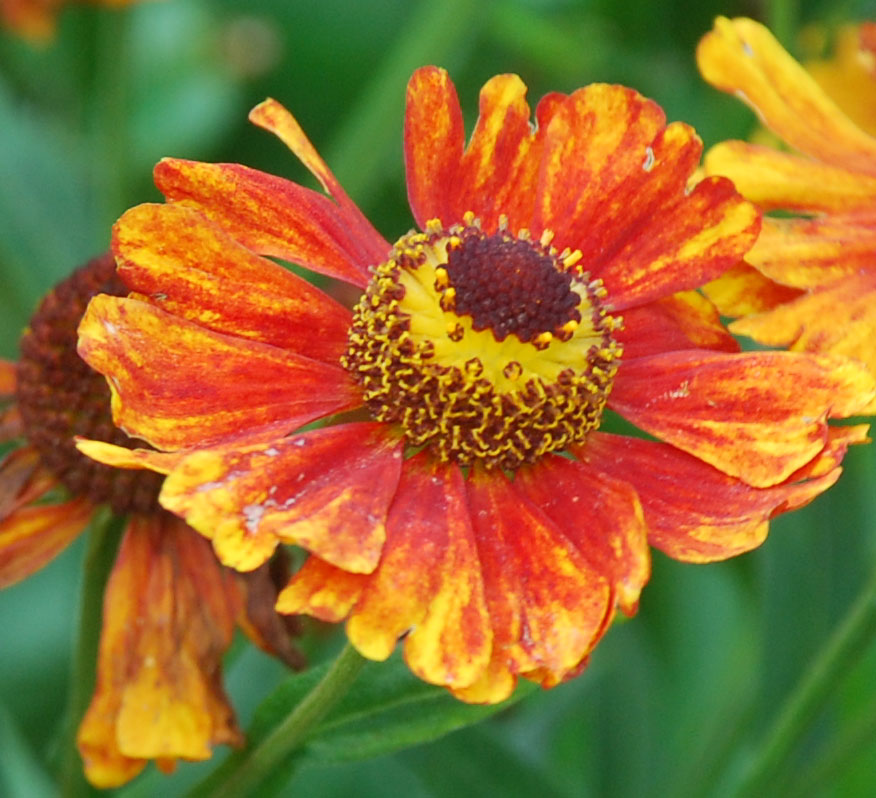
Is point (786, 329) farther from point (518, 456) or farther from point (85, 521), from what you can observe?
point (85, 521)

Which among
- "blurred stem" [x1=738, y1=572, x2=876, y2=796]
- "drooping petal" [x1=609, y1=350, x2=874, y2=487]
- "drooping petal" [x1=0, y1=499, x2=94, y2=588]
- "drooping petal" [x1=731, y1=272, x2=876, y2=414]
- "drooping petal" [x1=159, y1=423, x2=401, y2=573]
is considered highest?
"drooping petal" [x1=159, y1=423, x2=401, y2=573]

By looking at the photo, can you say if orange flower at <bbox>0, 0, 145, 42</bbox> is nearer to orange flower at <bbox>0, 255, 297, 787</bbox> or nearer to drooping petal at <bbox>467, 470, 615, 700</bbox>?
orange flower at <bbox>0, 255, 297, 787</bbox>

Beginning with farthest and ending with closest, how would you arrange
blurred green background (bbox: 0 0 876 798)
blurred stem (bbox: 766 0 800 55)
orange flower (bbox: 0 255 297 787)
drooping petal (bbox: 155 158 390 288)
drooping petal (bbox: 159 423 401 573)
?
blurred stem (bbox: 766 0 800 55) → blurred green background (bbox: 0 0 876 798) → orange flower (bbox: 0 255 297 787) → drooping petal (bbox: 155 158 390 288) → drooping petal (bbox: 159 423 401 573)

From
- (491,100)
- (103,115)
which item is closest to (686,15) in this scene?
(103,115)

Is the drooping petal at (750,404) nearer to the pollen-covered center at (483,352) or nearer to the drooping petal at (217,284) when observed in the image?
the pollen-covered center at (483,352)

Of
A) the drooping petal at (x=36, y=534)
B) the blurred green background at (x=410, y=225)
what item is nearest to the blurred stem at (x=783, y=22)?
the blurred green background at (x=410, y=225)

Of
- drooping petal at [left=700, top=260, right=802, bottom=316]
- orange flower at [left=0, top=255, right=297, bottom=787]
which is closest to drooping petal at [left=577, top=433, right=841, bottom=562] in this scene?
drooping petal at [left=700, top=260, right=802, bottom=316]
